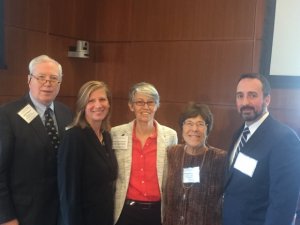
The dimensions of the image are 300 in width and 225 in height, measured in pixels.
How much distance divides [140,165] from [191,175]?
0.37m

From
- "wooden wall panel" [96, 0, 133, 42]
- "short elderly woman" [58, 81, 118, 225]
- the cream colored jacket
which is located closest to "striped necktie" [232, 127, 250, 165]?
the cream colored jacket

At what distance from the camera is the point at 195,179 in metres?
2.46

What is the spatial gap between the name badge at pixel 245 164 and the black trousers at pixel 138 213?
67 centimetres

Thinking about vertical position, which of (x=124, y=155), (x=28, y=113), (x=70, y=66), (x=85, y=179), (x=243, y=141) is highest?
(x=70, y=66)

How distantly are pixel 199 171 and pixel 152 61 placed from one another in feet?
7.34

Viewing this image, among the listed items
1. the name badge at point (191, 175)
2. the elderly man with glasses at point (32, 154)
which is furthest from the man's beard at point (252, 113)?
the elderly man with glasses at point (32, 154)

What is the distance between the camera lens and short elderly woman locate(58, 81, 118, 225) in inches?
90.2

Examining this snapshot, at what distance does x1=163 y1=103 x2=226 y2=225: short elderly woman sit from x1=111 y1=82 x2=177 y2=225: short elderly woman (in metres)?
0.10

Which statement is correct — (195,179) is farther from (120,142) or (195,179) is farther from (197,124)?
(120,142)

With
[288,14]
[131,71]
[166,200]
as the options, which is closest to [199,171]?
[166,200]

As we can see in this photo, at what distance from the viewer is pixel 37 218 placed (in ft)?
7.95

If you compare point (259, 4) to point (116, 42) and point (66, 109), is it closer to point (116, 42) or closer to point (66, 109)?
point (116, 42)

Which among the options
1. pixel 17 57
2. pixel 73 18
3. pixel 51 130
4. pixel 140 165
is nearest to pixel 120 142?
pixel 140 165

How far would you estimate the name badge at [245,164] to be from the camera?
2229 millimetres
